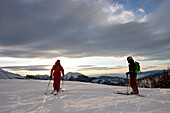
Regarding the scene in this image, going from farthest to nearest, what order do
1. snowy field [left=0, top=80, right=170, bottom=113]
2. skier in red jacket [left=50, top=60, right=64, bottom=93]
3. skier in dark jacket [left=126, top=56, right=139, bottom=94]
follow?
skier in red jacket [left=50, top=60, right=64, bottom=93] < skier in dark jacket [left=126, top=56, right=139, bottom=94] < snowy field [left=0, top=80, right=170, bottom=113]

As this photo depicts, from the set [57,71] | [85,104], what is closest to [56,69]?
[57,71]

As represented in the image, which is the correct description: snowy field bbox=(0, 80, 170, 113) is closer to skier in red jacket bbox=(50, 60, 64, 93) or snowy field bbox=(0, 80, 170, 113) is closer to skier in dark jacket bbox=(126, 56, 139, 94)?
skier in dark jacket bbox=(126, 56, 139, 94)

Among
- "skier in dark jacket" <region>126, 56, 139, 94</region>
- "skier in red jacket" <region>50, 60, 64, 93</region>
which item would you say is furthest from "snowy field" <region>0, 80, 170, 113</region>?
"skier in red jacket" <region>50, 60, 64, 93</region>

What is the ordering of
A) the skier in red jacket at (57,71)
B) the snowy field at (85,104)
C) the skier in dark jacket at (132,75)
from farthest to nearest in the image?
the skier in red jacket at (57,71)
the skier in dark jacket at (132,75)
the snowy field at (85,104)

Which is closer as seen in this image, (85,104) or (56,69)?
(85,104)

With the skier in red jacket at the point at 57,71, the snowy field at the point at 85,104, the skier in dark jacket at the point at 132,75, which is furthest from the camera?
the skier in red jacket at the point at 57,71

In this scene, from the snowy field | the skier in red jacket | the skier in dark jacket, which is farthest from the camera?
the skier in red jacket

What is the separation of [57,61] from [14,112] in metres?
5.45

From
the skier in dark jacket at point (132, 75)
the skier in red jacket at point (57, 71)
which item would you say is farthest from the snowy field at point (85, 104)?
the skier in red jacket at point (57, 71)

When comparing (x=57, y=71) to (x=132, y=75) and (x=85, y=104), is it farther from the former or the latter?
(x=132, y=75)

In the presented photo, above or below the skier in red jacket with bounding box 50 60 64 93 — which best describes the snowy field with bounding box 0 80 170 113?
below

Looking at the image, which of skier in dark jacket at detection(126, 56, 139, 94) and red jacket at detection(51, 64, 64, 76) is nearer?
skier in dark jacket at detection(126, 56, 139, 94)

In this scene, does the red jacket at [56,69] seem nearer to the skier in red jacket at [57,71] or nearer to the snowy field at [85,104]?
the skier in red jacket at [57,71]

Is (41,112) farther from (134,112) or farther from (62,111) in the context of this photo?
(134,112)
